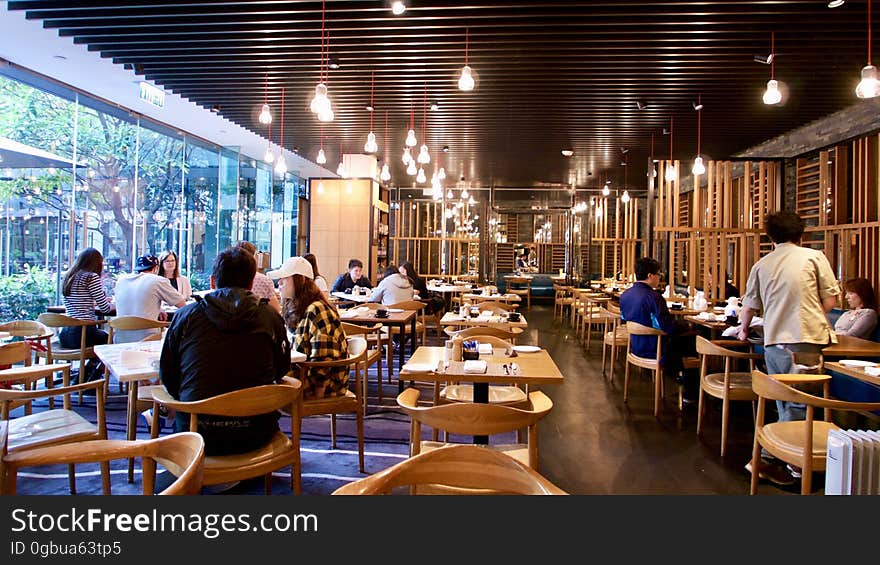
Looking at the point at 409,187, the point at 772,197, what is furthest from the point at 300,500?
the point at 409,187

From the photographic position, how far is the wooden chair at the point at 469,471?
1585mm

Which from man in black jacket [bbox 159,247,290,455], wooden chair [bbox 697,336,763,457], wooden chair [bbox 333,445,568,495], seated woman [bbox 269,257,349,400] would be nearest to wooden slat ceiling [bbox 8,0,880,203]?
seated woman [bbox 269,257,349,400]

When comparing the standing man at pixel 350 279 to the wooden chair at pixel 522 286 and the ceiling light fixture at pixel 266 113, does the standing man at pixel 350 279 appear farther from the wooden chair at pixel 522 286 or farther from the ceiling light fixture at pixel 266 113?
the wooden chair at pixel 522 286

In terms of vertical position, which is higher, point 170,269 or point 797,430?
point 170,269

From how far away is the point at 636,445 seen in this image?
4.47 meters

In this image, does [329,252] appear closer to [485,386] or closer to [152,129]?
[152,129]

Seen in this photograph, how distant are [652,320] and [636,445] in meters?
1.62

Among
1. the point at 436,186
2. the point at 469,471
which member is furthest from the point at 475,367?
the point at 436,186

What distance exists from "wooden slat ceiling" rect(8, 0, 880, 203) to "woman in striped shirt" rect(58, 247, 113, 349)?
236 cm

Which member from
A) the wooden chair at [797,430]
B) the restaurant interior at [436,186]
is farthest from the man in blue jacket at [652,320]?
the wooden chair at [797,430]

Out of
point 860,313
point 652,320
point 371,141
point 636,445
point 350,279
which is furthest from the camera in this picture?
point 350,279

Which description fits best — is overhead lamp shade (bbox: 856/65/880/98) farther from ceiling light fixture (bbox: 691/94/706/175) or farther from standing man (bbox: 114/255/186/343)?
standing man (bbox: 114/255/186/343)

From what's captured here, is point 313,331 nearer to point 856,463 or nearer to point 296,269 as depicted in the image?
point 296,269

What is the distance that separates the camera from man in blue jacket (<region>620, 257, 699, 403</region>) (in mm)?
5551
